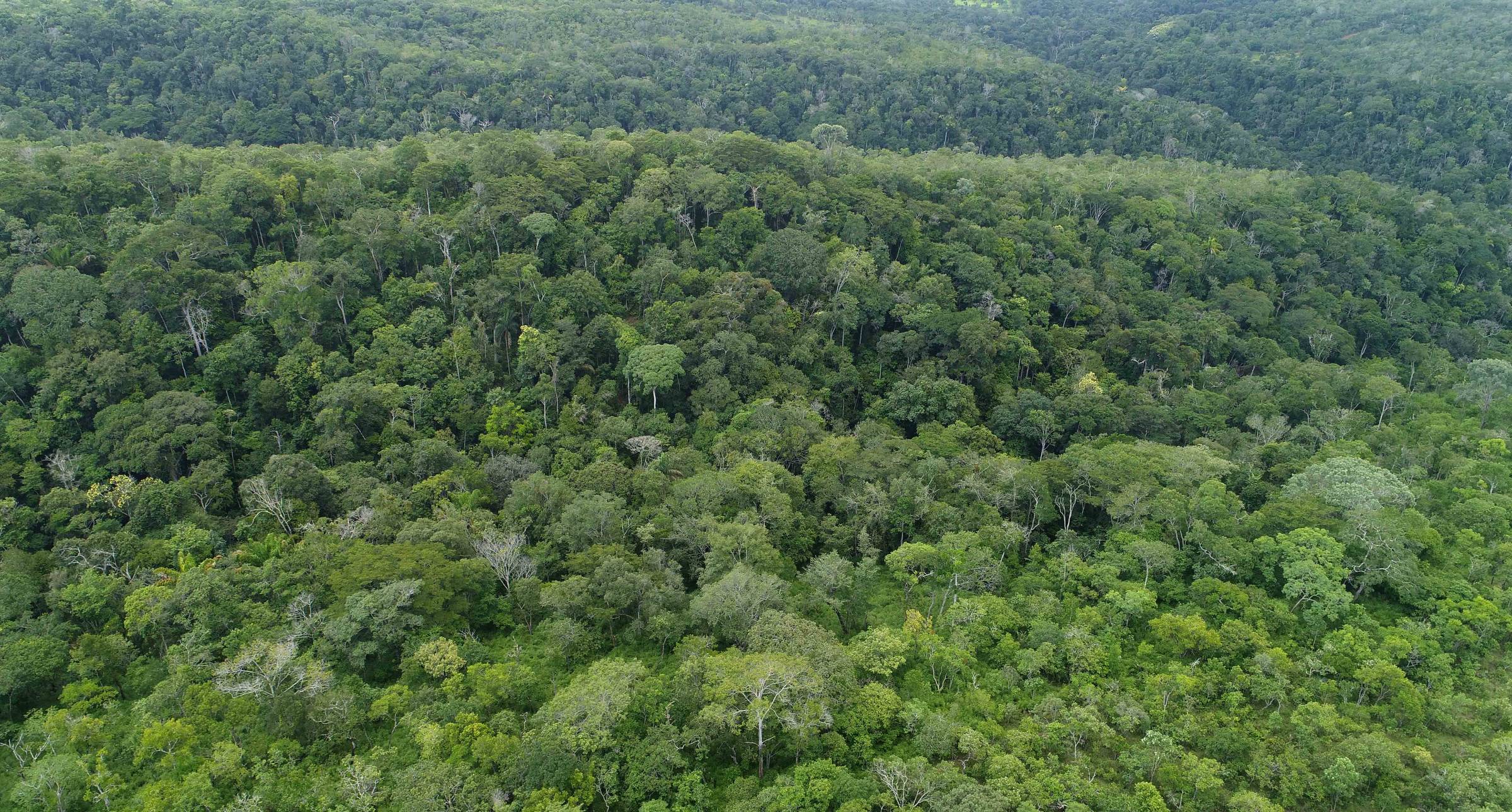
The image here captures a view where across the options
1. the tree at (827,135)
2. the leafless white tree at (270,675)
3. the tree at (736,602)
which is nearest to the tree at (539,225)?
the tree at (736,602)

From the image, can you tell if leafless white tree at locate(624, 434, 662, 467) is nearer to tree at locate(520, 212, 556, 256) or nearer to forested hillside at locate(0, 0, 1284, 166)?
tree at locate(520, 212, 556, 256)

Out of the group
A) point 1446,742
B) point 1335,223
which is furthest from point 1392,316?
point 1446,742

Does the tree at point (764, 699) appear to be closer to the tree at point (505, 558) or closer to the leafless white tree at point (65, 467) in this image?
the tree at point (505, 558)

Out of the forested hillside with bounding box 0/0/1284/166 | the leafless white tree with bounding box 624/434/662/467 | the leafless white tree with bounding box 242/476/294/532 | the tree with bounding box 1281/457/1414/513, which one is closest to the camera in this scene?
the tree with bounding box 1281/457/1414/513

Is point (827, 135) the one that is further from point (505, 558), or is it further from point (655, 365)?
point (505, 558)

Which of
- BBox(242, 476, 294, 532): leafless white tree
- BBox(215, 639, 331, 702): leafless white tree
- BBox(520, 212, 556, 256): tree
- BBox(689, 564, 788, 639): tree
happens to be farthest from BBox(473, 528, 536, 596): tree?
BBox(520, 212, 556, 256): tree

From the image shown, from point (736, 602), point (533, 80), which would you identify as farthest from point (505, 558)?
point (533, 80)

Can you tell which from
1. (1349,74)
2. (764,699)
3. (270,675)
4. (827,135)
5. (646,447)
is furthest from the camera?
(1349,74)

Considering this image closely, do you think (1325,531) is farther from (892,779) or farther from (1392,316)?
(1392,316)
